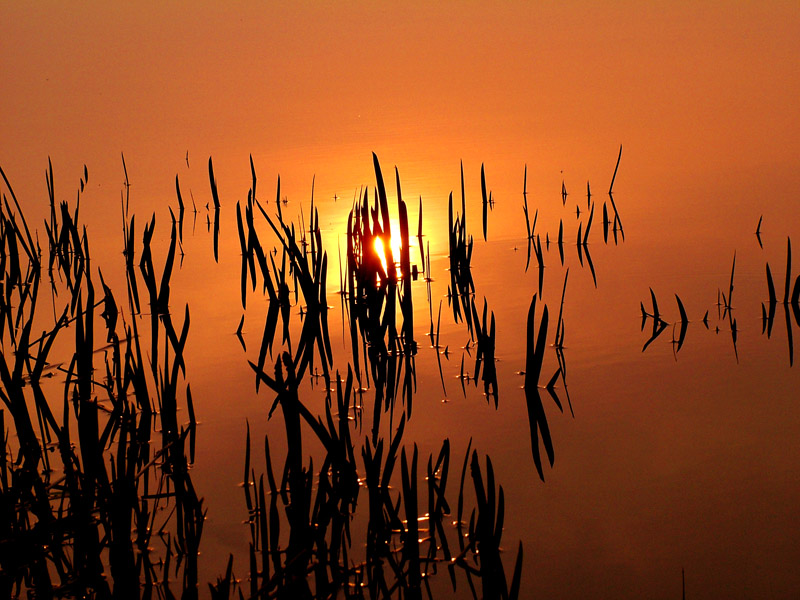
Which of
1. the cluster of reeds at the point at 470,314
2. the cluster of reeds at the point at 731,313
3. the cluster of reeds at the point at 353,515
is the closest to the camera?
the cluster of reeds at the point at 353,515

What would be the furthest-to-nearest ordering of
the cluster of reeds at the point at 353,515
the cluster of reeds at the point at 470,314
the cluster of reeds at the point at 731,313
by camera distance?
the cluster of reeds at the point at 731,313 < the cluster of reeds at the point at 470,314 < the cluster of reeds at the point at 353,515

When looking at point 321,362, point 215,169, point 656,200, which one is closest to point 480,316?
point 321,362

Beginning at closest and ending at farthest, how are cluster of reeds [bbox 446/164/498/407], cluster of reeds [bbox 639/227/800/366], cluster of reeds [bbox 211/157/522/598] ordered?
cluster of reeds [bbox 211/157/522/598] < cluster of reeds [bbox 446/164/498/407] < cluster of reeds [bbox 639/227/800/366]

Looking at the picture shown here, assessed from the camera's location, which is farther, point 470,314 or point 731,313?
point 470,314

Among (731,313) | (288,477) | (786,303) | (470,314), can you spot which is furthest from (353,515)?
(786,303)

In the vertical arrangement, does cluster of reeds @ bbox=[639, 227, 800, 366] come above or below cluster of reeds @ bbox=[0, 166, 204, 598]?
above

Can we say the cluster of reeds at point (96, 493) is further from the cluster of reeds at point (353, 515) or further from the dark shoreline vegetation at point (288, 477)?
the cluster of reeds at point (353, 515)

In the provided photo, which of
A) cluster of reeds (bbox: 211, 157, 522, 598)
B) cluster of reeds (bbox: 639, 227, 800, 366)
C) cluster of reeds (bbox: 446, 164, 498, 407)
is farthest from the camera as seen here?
cluster of reeds (bbox: 639, 227, 800, 366)

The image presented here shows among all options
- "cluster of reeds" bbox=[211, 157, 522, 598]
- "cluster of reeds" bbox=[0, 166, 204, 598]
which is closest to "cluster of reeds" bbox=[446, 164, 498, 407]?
"cluster of reeds" bbox=[211, 157, 522, 598]

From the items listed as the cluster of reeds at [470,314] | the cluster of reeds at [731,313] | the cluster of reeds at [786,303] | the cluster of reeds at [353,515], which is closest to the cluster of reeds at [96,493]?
the cluster of reeds at [353,515]

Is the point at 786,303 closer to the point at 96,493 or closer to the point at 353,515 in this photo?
the point at 353,515

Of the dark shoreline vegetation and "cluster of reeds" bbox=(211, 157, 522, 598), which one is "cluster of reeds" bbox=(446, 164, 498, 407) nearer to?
the dark shoreline vegetation

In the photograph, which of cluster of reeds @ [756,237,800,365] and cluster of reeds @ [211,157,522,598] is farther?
cluster of reeds @ [756,237,800,365]

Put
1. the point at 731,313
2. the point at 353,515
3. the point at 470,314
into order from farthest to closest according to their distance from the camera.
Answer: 1. the point at 470,314
2. the point at 731,313
3. the point at 353,515
